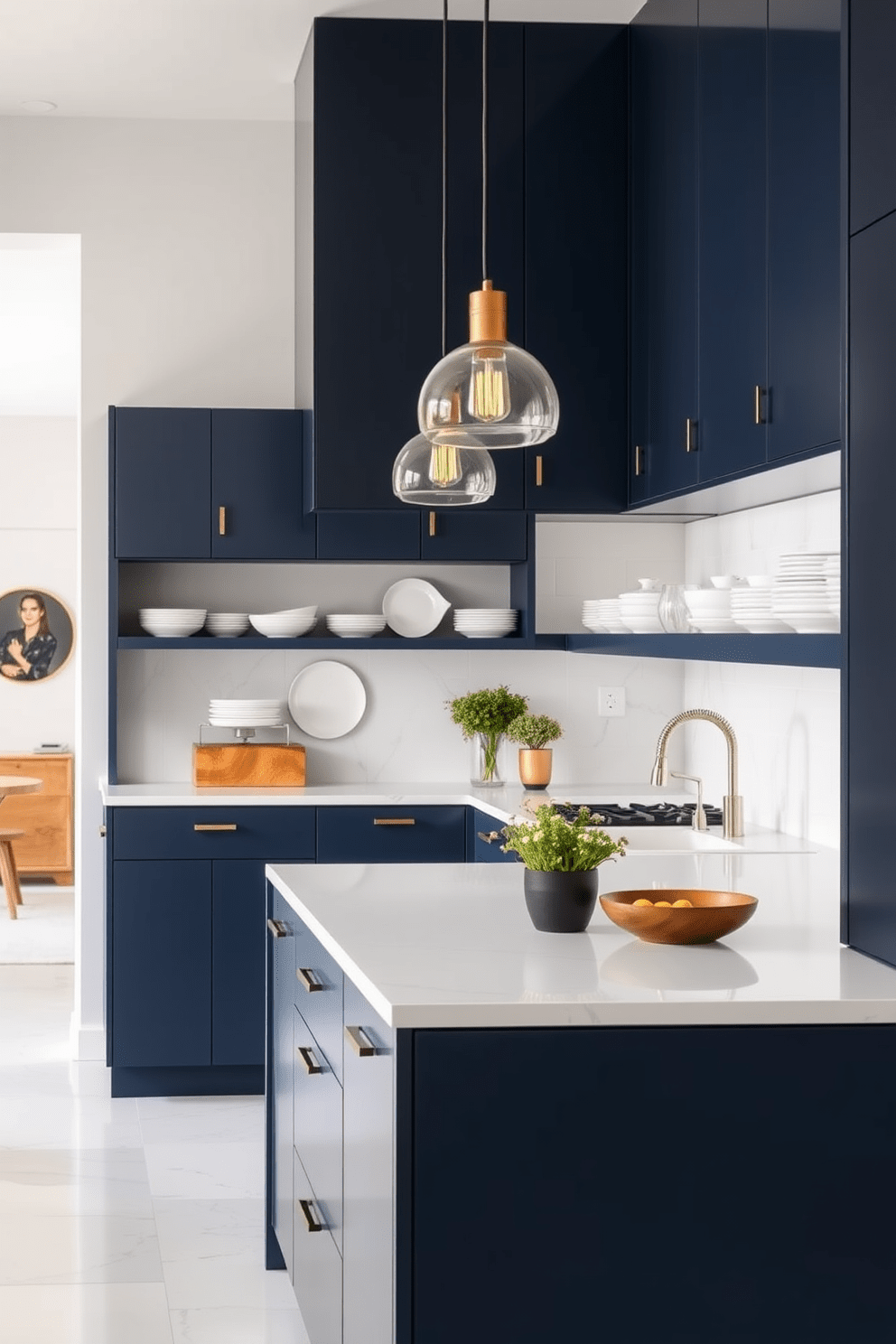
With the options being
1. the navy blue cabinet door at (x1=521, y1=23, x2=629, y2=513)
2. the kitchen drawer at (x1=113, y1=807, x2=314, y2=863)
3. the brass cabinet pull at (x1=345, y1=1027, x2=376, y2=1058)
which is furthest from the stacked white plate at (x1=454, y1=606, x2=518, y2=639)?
the brass cabinet pull at (x1=345, y1=1027, x2=376, y2=1058)

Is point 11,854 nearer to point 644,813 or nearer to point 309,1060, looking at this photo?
point 644,813

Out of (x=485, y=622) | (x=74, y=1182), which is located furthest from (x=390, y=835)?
(x=74, y=1182)

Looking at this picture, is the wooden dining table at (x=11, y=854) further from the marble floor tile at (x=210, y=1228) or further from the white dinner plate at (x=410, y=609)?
the marble floor tile at (x=210, y=1228)

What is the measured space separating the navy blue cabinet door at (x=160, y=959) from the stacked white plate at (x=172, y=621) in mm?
757

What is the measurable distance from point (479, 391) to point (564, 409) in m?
2.29

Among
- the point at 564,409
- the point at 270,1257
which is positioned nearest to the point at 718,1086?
the point at 270,1257

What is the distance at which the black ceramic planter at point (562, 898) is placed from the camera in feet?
7.81

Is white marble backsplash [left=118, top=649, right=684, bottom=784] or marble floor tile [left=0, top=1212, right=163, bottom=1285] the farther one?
white marble backsplash [left=118, top=649, right=684, bottom=784]

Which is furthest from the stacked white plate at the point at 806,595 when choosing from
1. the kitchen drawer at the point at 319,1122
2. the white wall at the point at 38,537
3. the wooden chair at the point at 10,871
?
the white wall at the point at 38,537

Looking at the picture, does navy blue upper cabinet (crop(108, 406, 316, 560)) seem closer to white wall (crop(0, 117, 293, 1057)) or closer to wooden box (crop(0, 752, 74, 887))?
white wall (crop(0, 117, 293, 1057))

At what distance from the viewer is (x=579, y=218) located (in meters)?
4.54

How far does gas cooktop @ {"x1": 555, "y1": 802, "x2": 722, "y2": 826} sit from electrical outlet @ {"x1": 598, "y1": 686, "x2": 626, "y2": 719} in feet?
2.26

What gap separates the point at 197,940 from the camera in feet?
15.7

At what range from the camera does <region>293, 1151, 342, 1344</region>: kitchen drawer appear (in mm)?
2461
